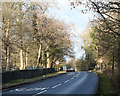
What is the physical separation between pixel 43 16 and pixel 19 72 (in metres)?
14.2

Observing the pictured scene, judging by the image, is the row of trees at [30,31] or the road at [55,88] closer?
the road at [55,88]

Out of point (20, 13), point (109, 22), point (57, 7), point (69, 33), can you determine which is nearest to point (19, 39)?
point (20, 13)

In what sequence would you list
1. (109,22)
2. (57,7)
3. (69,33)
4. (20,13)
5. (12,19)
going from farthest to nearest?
(69,33)
(57,7)
(20,13)
(12,19)
(109,22)

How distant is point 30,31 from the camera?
39500mm

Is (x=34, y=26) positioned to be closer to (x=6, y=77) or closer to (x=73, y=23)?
(x=73, y=23)

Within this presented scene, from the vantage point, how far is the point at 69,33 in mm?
Result: 49000

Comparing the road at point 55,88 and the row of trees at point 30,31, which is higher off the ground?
the row of trees at point 30,31

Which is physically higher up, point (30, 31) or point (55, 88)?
point (30, 31)

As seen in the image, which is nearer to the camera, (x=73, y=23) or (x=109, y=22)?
(x=109, y=22)

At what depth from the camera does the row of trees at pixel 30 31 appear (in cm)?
3084

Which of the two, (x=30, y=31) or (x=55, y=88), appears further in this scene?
(x=30, y=31)

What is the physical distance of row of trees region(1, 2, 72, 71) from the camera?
101 ft

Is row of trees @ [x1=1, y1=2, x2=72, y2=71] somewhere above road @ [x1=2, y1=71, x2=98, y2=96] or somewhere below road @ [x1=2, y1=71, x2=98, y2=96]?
above

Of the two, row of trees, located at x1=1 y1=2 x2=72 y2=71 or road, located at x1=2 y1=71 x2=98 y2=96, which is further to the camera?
row of trees, located at x1=1 y1=2 x2=72 y2=71
